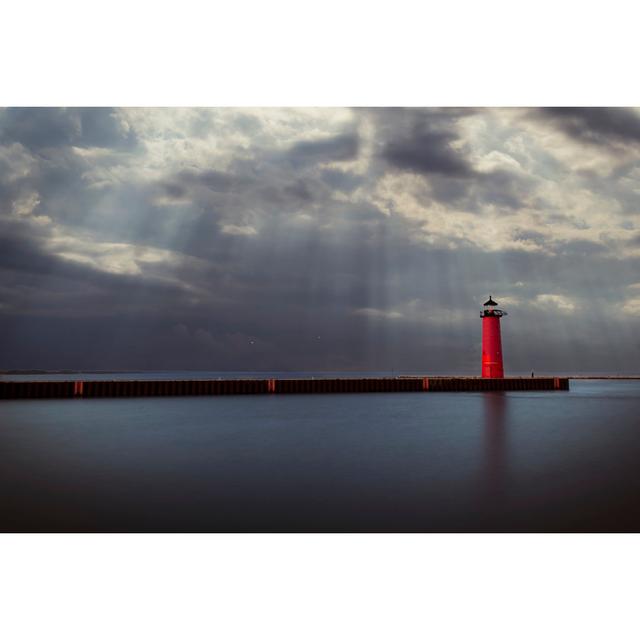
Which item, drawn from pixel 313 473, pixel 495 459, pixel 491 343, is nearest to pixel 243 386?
pixel 491 343

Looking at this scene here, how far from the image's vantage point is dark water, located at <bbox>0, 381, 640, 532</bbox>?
28.6 feet

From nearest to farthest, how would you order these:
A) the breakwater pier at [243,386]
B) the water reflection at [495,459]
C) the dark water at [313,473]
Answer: the dark water at [313,473] < the water reflection at [495,459] < the breakwater pier at [243,386]

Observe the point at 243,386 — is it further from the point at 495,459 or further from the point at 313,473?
the point at 313,473

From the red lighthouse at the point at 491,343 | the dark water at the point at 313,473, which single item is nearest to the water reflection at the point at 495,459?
the dark water at the point at 313,473

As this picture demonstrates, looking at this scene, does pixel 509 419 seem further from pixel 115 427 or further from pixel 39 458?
pixel 39 458

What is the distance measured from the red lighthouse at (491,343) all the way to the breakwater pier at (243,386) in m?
1.07

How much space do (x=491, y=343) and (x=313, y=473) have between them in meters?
30.1

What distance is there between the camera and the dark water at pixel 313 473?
343 inches

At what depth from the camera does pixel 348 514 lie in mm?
8875

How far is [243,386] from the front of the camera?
4112 centimetres

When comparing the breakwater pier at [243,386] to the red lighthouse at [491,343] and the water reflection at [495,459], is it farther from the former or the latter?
the water reflection at [495,459]

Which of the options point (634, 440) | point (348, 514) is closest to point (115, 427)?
point (348, 514)

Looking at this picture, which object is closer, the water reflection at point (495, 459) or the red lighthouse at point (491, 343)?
the water reflection at point (495, 459)

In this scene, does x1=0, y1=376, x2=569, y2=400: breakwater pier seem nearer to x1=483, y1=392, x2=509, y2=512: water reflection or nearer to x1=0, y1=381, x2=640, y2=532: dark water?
x1=0, y1=381, x2=640, y2=532: dark water
